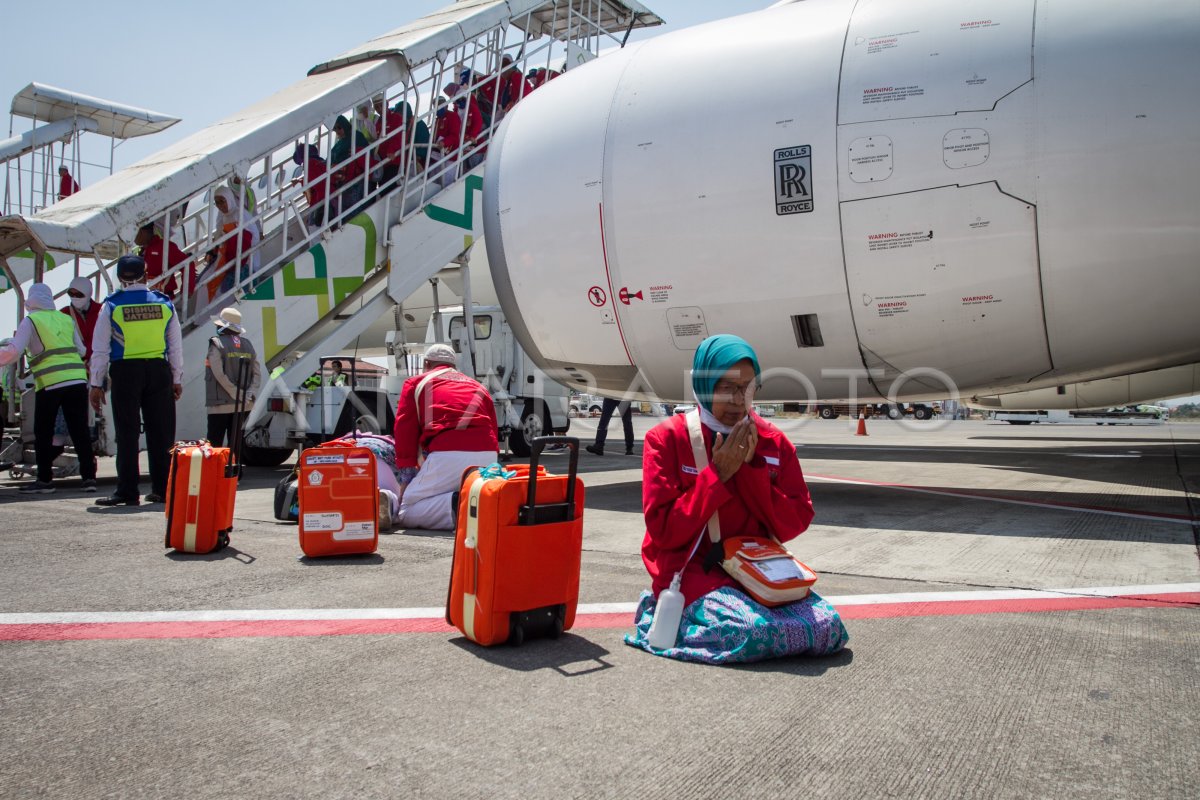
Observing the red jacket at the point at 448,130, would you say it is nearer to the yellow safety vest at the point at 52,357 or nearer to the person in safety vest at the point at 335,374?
the person in safety vest at the point at 335,374

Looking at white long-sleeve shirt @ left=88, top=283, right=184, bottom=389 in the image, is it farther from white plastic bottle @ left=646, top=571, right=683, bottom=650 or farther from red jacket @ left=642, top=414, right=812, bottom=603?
white plastic bottle @ left=646, top=571, right=683, bottom=650

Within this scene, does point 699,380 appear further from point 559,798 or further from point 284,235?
point 284,235

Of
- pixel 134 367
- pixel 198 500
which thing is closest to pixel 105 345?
pixel 134 367

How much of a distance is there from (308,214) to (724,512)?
8990 millimetres

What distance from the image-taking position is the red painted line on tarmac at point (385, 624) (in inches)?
123

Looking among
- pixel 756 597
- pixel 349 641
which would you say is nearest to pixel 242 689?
pixel 349 641

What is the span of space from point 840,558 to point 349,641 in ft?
9.29

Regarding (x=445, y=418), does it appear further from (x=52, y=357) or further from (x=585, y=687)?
(x=52, y=357)

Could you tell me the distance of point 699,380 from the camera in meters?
2.99

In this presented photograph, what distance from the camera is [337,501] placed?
4.70m

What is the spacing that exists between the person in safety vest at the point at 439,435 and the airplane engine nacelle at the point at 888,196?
1.93 metres

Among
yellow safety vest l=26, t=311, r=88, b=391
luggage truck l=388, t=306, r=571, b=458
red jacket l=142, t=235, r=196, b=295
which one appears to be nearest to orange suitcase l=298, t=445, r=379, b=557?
yellow safety vest l=26, t=311, r=88, b=391

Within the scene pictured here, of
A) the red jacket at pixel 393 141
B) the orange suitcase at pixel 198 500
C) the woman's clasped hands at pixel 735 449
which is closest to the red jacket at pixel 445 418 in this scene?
the orange suitcase at pixel 198 500

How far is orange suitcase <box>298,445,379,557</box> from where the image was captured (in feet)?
15.2
